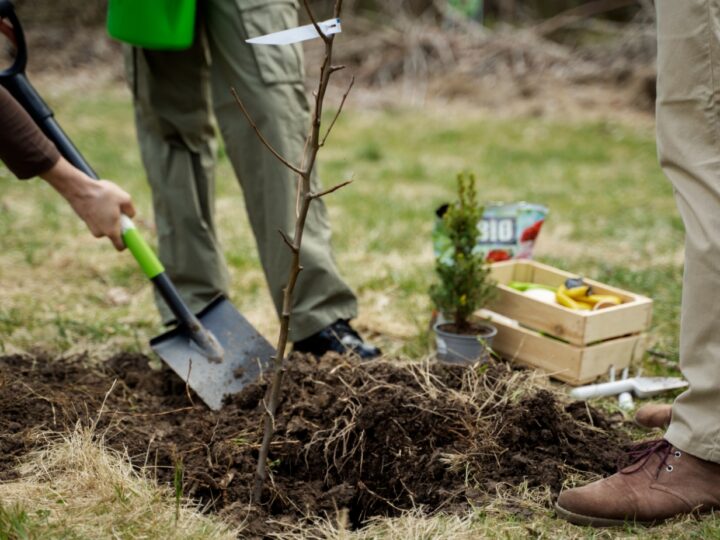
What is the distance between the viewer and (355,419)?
7.92ft

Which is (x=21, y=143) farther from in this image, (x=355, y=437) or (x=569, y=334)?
(x=569, y=334)

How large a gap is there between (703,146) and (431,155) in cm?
560

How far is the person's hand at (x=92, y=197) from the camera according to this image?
8.39 ft

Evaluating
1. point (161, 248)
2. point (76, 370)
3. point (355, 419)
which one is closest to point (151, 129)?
point (161, 248)

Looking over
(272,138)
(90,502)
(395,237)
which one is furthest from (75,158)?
(395,237)

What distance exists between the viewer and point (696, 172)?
1.98 metres

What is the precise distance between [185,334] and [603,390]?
1.39 m

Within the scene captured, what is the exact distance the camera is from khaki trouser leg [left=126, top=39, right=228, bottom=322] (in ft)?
10.3

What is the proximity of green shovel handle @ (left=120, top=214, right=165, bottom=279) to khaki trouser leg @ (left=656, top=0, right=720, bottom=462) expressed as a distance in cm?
158

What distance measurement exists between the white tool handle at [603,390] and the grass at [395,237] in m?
0.34

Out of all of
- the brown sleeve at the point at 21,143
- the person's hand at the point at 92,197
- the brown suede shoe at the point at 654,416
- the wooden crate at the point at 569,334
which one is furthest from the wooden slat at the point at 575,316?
the brown sleeve at the point at 21,143

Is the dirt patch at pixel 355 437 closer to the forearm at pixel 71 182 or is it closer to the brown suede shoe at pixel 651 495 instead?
the brown suede shoe at pixel 651 495

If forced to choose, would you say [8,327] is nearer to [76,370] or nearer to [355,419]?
[76,370]

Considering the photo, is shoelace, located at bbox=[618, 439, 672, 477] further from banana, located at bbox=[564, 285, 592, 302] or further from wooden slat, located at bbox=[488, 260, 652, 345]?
banana, located at bbox=[564, 285, 592, 302]
